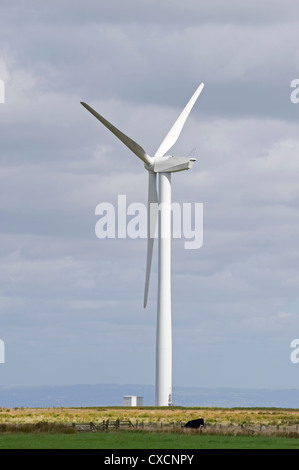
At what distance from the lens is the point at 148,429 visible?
75812mm

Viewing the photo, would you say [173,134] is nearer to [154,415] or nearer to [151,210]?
[151,210]

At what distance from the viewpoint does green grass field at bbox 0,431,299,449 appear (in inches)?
2453

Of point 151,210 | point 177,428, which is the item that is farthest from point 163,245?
point 177,428

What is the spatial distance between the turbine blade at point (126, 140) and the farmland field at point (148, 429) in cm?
2254

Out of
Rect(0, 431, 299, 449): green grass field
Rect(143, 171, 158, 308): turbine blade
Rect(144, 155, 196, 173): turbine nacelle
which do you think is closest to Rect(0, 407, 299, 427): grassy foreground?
Rect(143, 171, 158, 308): turbine blade

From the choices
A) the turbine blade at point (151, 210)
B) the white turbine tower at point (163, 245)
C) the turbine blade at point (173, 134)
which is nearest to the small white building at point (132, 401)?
the white turbine tower at point (163, 245)

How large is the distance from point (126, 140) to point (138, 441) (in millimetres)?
37542

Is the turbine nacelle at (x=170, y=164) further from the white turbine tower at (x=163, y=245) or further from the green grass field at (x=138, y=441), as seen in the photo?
the green grass field at (x=138, y=441)

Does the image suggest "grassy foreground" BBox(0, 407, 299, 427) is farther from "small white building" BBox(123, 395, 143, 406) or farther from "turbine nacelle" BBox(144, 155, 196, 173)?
"turbine nacelle" BBox(144, 155, 196, 173)
